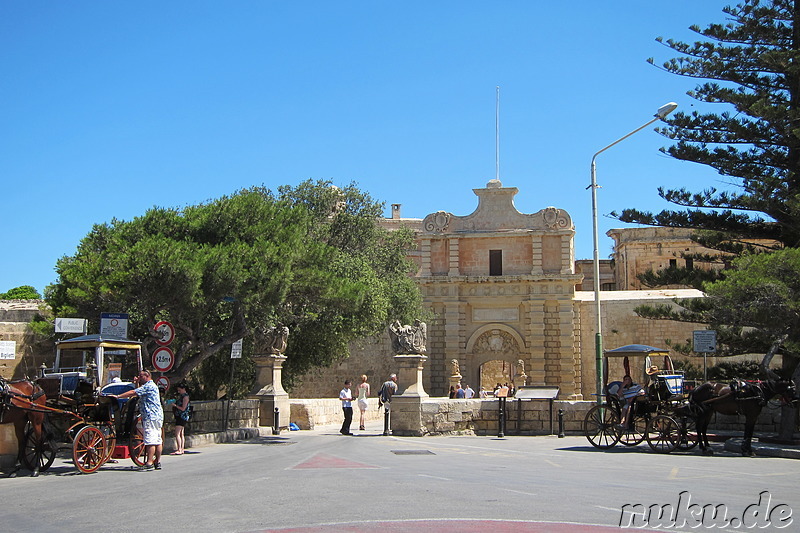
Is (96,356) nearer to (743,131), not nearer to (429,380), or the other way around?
(743,131)

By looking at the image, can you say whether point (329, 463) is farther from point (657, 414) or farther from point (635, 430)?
point (657, 414)

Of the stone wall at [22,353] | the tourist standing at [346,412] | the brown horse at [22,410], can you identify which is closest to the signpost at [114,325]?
the brown horse at [22,410]

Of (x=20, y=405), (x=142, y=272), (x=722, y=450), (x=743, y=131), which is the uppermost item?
(x=743, y=131)

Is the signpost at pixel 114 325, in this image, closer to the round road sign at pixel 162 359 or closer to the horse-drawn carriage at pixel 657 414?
the round road sign at pixel 162 359

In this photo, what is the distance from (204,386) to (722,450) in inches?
632

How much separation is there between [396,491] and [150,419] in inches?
164

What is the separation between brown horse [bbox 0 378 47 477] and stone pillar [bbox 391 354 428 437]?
873 centimetres

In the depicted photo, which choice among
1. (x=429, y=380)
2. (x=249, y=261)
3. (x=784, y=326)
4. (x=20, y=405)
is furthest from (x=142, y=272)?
(x=429, y=380)

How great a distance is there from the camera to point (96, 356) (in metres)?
12.6

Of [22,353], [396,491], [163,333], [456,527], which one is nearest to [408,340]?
[163,333]

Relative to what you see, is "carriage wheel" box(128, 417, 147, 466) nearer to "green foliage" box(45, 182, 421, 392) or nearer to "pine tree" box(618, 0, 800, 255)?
"green foliage" box(45, 182, 421, 392)

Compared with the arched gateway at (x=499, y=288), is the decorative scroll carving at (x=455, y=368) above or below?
below

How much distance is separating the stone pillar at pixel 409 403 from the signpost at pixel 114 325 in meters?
6.88

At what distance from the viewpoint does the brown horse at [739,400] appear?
13.4m
